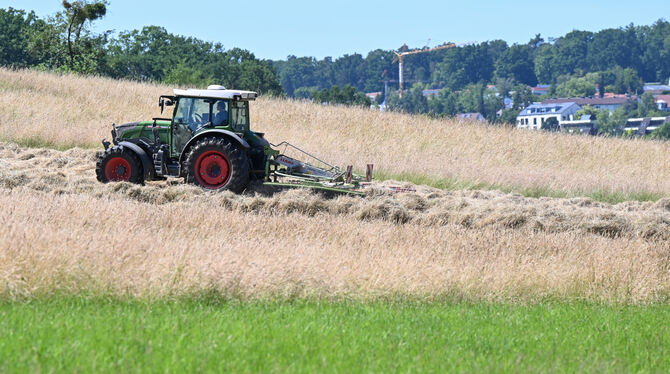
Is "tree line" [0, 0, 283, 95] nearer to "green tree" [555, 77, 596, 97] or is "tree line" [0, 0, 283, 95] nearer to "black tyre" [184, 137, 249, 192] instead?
"black tyre" [184, 137, 249, 192]

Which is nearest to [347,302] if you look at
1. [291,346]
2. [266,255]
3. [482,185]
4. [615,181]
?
[266,255]

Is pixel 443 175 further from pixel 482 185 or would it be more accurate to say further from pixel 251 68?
pixel 251 68

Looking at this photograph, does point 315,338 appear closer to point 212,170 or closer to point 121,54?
point 212,170

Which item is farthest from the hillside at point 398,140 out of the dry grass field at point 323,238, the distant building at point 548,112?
the distant building at point 548,112

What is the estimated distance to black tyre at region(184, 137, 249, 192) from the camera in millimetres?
14203

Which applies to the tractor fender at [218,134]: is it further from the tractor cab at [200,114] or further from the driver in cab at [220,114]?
the driver in cab at [220,114]

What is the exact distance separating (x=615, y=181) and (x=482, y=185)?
4.14 m

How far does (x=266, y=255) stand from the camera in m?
9.55

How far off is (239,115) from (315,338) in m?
8.90

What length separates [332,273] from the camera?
9078 millimetres

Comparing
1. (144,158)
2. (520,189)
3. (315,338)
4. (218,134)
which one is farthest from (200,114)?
(315,338)

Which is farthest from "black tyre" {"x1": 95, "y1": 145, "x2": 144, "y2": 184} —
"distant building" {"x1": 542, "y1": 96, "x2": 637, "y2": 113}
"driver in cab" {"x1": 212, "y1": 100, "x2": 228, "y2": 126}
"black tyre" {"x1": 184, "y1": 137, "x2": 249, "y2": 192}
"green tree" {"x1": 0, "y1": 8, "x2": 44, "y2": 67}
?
"distant building" {"x1": 542, "y1": 96, "x2": 637, "y2": 113}

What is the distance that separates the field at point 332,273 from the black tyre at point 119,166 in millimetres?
263

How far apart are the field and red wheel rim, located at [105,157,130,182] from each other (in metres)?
0.31
